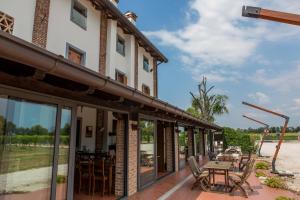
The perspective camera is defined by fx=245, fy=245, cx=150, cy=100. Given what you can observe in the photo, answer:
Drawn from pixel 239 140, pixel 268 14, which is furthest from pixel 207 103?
pixel 268 14

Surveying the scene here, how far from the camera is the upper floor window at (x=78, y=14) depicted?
10.9 m

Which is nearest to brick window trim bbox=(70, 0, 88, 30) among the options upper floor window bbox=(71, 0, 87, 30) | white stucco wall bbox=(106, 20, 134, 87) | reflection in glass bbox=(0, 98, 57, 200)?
upper floor window bbox=(71, 0, 87, 30)

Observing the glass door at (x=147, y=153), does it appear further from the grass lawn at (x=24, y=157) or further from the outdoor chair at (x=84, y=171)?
the grass lawn at (x=24, y=157)

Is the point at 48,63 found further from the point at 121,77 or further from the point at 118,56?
the point at 121,77

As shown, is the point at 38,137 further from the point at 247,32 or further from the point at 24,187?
the point at 247,32

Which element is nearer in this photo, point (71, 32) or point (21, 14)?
point (21, 14)

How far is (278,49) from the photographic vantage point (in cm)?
1064

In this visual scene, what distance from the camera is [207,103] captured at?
31.8 m

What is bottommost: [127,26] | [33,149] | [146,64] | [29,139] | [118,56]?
[33,149]

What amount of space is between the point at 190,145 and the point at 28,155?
1353 cm

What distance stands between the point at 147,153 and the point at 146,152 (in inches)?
4.0

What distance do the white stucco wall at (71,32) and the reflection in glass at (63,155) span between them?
18.2 ft

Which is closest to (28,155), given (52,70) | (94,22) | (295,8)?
(52,70)

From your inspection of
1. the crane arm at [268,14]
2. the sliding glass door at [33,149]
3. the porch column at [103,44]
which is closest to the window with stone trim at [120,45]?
the porch column at [103,44]
